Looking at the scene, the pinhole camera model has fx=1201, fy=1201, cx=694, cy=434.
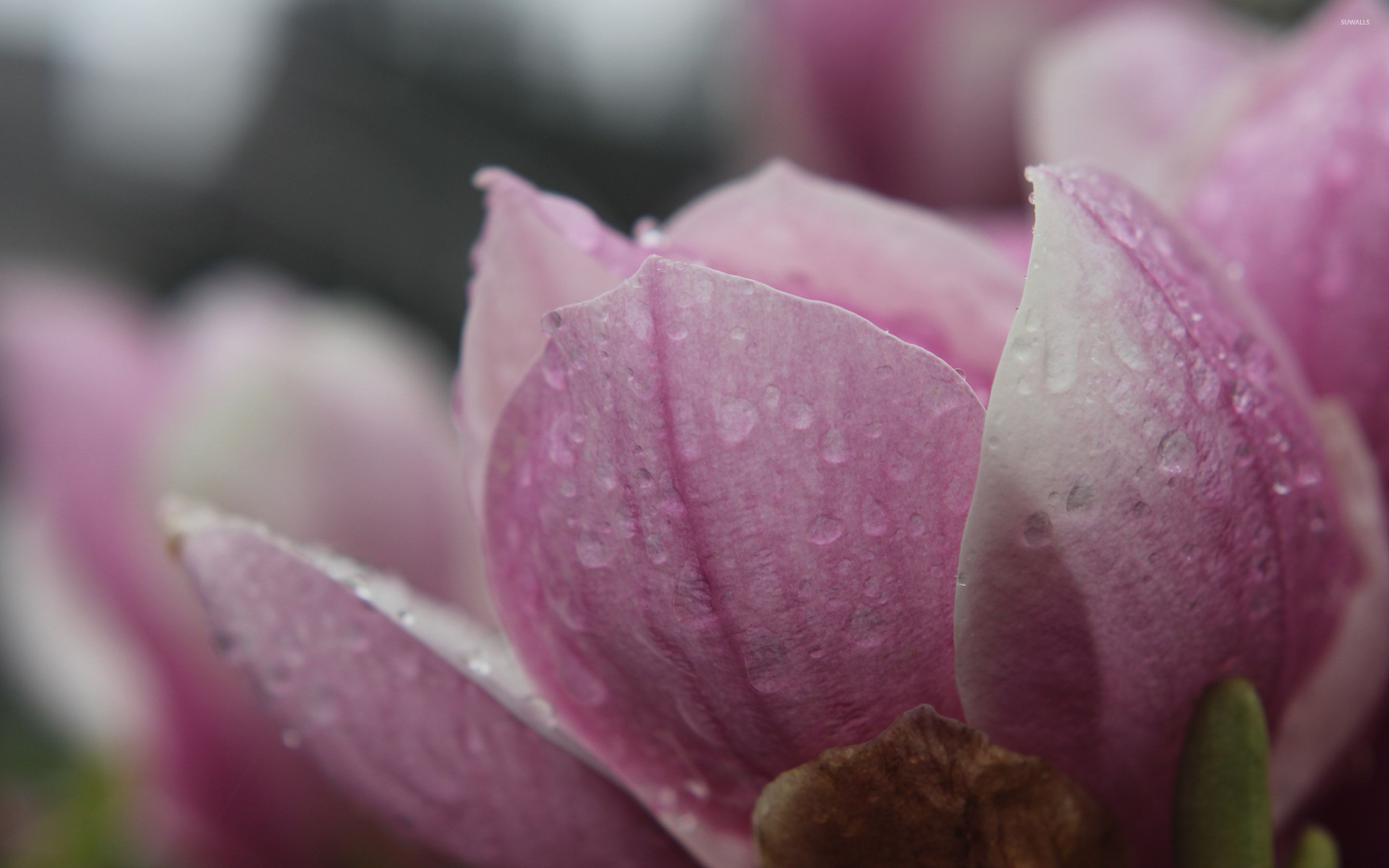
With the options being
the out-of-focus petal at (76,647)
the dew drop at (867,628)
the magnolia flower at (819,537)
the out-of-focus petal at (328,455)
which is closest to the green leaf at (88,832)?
the out-of-focus petal at (76,647)

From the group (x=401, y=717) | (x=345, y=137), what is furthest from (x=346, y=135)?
(x=401, y=717)

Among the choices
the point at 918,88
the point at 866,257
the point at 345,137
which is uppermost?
the point at 345,137

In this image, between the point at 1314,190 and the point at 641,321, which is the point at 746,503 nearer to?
the point at 641,321

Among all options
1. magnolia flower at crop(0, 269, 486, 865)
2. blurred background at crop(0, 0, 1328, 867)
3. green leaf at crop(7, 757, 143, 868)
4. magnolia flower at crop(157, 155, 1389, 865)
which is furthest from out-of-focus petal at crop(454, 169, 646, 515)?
blurred background at crop(0, 0, 1328, 867)

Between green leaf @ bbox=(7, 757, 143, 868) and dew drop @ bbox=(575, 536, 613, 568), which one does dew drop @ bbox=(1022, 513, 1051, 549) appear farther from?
green leaf @ bbox=(7, 757, 143, 868)

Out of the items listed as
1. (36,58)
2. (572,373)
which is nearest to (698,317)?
(572,373)

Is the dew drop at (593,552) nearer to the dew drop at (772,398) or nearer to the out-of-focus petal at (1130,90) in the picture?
the dew drop at (772,398)

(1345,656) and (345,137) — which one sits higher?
(345,137)
